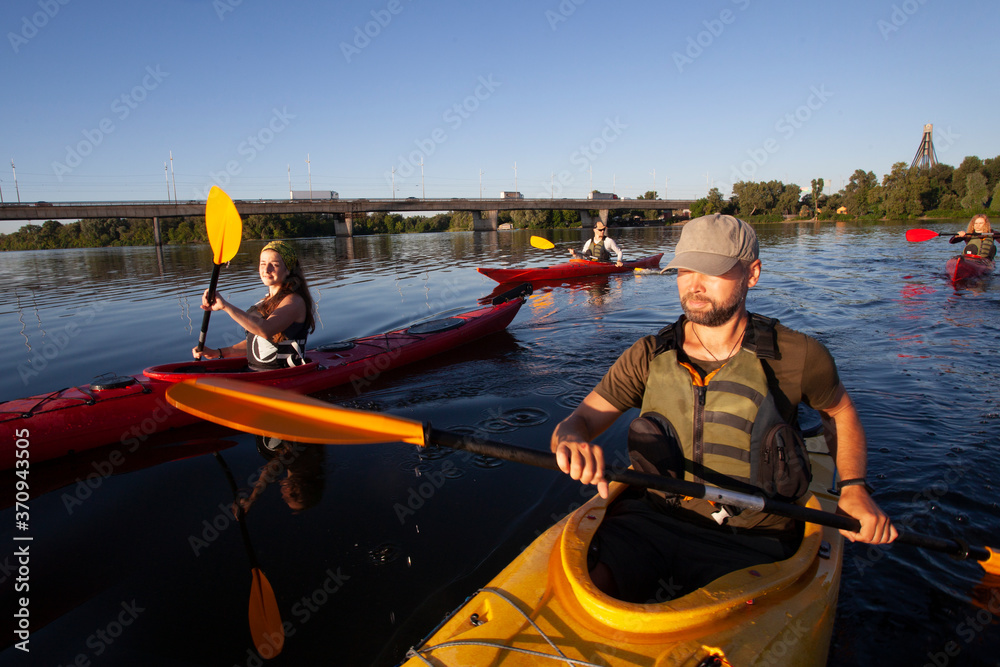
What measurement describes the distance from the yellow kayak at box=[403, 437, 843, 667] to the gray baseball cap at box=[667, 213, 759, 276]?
50.4 inches

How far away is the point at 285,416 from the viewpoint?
2.60m

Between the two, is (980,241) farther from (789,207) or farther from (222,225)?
(789,207)

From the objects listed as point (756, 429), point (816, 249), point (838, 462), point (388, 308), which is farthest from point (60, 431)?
point (816, 249)

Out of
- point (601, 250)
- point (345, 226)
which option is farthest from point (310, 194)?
point (601, 250)

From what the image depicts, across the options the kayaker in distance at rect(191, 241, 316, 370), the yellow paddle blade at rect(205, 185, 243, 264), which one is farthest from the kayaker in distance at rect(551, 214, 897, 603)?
the yellow paddle blade at rect(205, 185, 243, 264)

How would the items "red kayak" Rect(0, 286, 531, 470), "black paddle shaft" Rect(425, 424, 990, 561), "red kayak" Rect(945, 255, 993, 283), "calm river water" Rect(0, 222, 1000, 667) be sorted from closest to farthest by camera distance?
"black paddle shaft" Rect(425, 424, 990, 561) → "calm river water" Rect(0, 222, 1000, 667) → "red kayak" Rect(0, 286, 531, 470) → "red kayak" Rect(945, 255, 993, 283)

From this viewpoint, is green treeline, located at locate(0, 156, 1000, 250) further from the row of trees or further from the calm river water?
the calm river water

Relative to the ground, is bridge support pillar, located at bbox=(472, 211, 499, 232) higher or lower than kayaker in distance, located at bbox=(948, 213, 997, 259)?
higher

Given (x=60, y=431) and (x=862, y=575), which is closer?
(x=862, y=575)

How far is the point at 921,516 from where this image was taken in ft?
12.0

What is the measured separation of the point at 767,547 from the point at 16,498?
573cm

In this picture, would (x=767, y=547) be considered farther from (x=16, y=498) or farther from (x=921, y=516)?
(x=16, y=498)

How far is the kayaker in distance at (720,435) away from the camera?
7.36 ft

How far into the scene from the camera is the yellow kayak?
191cm
